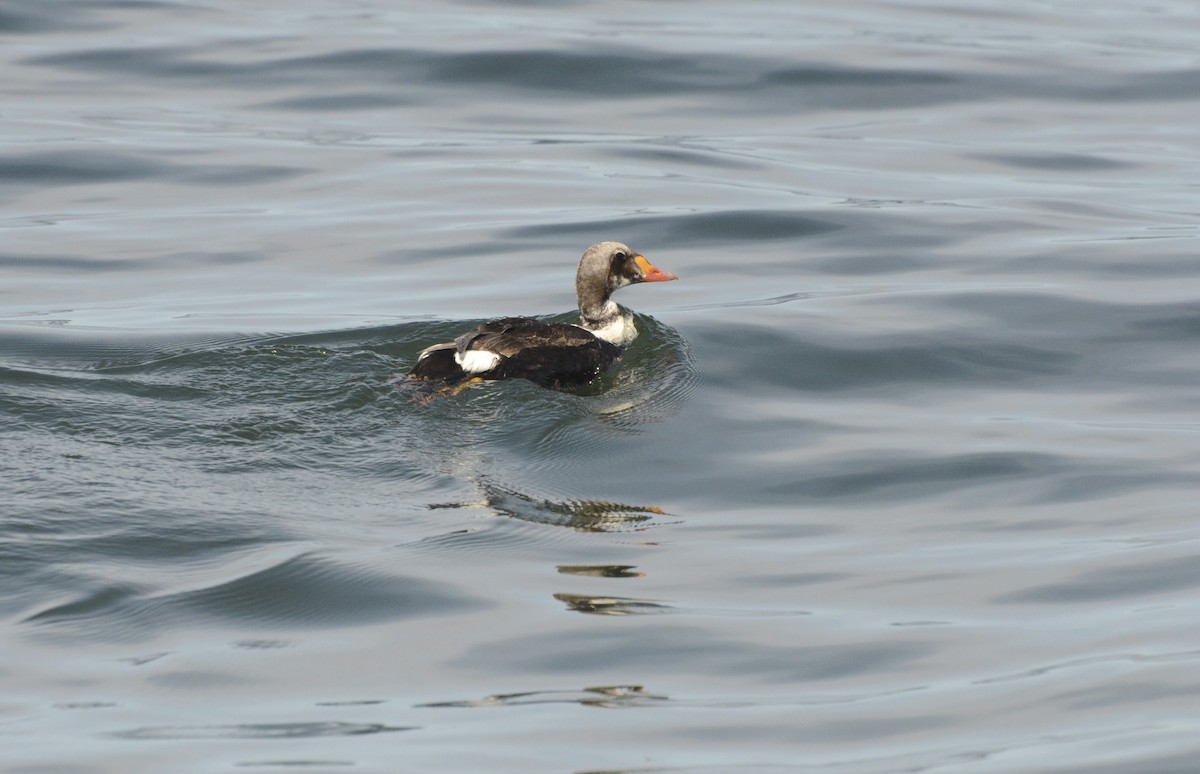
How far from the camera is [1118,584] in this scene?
23.8 ft

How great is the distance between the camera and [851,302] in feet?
40.6

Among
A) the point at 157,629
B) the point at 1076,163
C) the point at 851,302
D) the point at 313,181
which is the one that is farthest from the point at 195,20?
the point at 157,629

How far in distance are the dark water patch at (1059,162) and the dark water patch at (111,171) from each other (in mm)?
7103

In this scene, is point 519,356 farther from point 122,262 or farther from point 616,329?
point 122,262

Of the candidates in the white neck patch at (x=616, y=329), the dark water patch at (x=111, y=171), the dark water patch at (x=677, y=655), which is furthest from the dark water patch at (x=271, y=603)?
the dark water patch at (x=111, y=171)

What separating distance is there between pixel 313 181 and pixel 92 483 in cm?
901

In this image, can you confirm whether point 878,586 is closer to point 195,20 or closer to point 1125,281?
point 1125,281

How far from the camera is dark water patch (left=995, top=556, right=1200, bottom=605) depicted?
7.09m

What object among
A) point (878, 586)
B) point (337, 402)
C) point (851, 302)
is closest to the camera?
point (878, 586)

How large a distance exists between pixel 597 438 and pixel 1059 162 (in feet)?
33.6

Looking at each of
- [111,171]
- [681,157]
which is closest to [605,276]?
[681,157]

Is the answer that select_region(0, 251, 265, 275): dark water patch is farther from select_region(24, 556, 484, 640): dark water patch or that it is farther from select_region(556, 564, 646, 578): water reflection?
select_region(556, 564, 646, 578): water reflection

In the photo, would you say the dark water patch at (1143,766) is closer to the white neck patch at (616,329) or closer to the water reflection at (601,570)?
the water reflection at (601,570)

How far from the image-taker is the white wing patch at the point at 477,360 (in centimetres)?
945
